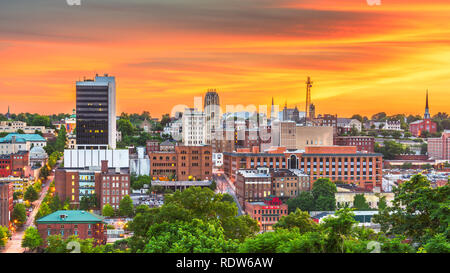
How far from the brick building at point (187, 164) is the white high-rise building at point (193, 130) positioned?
4.17 m

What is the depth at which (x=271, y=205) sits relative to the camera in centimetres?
2247

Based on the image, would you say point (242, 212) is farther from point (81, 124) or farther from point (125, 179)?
point (81, 124)

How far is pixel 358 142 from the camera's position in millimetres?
41375

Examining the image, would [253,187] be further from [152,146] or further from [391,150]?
[391,150]

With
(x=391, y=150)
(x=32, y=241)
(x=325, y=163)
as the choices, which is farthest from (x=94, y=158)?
(x=391, y=150)

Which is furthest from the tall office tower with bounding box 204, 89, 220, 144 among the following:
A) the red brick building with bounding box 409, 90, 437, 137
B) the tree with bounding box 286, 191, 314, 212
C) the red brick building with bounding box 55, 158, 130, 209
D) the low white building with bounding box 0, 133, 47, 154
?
the red brick building with bounding box 409, 90, 437, 137

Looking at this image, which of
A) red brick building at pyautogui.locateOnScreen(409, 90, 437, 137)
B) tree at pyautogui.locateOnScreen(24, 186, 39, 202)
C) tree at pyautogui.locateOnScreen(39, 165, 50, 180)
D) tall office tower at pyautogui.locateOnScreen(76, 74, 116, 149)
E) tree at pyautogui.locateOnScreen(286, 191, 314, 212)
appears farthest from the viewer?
red brick building at pyautogui.locateOnScreen(409, 90, 437, 137)

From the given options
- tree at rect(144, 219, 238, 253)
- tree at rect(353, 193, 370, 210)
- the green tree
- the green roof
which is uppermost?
the green tree

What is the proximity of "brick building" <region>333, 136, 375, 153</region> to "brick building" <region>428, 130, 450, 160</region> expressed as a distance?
4850mm

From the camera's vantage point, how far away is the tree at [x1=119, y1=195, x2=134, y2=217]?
22353mm

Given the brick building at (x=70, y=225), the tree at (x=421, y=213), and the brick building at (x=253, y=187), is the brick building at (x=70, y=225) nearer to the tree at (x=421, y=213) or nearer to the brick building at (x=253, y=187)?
the brick building at (x=253, y=187)

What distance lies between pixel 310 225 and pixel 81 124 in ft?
68.1

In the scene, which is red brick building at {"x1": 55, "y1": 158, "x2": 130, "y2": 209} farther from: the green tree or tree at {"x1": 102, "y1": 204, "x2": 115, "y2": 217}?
the green tree
